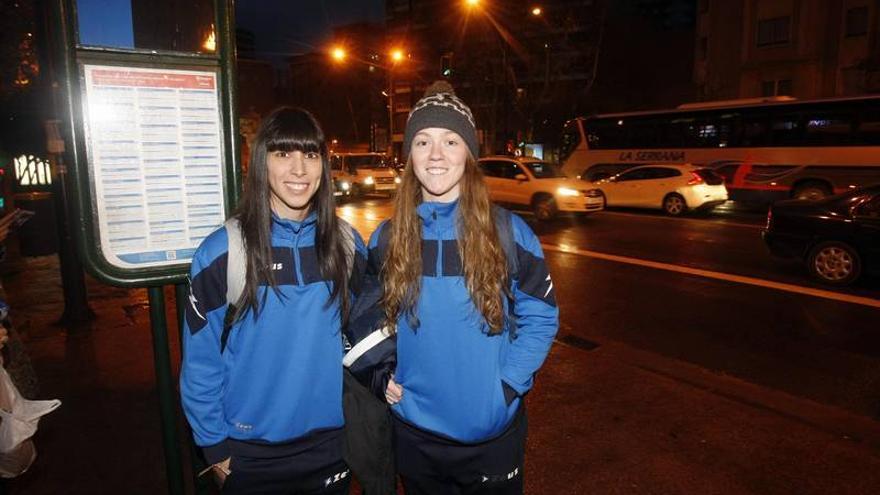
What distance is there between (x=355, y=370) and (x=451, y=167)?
80 cm

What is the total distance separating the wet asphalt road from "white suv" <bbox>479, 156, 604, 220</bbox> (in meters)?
2.76

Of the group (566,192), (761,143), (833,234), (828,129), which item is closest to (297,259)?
(833,234)

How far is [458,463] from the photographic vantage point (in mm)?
2049

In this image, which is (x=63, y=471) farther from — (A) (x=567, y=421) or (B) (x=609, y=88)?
(B) (x=609, y=88)

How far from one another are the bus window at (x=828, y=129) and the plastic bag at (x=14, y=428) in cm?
1893

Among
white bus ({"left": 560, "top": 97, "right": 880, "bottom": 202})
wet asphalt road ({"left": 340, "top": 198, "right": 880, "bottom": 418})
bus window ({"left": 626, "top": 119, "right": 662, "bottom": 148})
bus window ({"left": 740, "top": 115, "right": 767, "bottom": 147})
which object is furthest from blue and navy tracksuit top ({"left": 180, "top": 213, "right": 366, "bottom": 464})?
bus window ({"left": 626, "top": 119, "right": 662, "bottom": 148})

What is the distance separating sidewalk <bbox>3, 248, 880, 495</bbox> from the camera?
3246mm

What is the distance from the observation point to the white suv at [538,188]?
1429 cm

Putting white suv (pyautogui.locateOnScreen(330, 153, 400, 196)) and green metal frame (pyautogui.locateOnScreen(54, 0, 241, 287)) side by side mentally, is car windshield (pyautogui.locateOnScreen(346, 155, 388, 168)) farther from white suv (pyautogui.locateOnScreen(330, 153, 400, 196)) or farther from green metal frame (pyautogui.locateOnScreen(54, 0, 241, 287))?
green metal frame (pyautogui.locateOnScreen(54, 0, 241, 287))

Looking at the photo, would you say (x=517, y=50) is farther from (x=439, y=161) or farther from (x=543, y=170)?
(x=439, y=161)

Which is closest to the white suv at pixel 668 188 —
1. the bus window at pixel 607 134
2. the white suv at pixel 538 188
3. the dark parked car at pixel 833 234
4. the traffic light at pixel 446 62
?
the white suv at pixel 538 188

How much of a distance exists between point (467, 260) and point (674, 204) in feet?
49.9

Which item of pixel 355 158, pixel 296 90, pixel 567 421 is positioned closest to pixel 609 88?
pixel 355 158

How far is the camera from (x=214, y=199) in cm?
223
